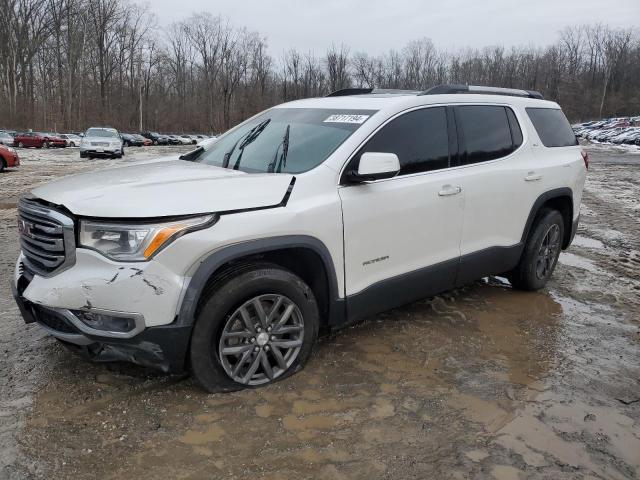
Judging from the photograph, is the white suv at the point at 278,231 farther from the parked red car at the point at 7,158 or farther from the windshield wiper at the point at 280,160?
the parked red car at the point at 7,158

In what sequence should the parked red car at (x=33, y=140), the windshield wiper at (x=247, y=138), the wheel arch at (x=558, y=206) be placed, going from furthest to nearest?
the parked red car at (x=33, y=140), the wheel arch at (x=558, y=206), the windshield wiper at (x=247, y=138)

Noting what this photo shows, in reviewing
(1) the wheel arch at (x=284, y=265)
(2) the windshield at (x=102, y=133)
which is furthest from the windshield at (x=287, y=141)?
(2) the windshield at (x=102, y=133)

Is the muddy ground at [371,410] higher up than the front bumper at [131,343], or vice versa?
the front bumper at [131,343]

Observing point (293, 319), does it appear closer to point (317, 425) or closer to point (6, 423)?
point (317, 425)

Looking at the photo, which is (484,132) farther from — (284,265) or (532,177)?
(284,265)

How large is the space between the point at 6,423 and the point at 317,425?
1669 mm

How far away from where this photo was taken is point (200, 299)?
2.88m

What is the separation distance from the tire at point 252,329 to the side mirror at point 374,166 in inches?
30.2

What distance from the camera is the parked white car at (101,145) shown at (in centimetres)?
2428

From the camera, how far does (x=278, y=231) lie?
119 inches

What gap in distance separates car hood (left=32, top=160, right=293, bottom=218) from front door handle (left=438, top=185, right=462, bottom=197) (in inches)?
50.0

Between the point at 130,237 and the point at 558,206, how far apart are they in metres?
4.35

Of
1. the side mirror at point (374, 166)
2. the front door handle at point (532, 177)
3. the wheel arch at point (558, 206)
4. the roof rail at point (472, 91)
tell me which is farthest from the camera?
the wheel arch at point (558, 206)

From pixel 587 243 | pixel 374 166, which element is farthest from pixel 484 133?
pixel 587 243
